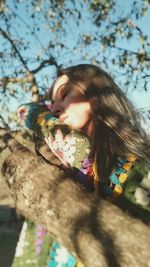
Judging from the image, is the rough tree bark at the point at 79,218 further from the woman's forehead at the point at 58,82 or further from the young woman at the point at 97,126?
the woman's forehead at the point at 58,82

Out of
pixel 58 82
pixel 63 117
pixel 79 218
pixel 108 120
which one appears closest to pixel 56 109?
pixel 63 117

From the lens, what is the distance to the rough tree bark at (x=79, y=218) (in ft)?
3.73

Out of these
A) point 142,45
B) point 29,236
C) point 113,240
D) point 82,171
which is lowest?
point 142,45

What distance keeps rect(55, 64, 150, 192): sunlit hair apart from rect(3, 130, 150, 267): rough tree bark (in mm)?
637

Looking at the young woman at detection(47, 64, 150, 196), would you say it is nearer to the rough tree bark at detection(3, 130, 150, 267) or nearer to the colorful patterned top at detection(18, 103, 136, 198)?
the colorful patterned top at detection(18, 103, 136, 198)

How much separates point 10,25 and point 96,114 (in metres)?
7.63

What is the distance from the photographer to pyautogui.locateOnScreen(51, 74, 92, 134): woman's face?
2484 millimetres

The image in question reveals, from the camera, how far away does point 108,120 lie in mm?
2439

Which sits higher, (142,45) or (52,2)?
(52,2)

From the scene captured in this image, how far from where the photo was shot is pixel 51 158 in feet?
6.46

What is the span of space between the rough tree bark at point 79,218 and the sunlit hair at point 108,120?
64cm

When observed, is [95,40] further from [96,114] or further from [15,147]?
[15,147]

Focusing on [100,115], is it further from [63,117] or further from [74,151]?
[74,151]

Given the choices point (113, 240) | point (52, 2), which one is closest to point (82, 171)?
point (113, 240)
